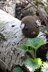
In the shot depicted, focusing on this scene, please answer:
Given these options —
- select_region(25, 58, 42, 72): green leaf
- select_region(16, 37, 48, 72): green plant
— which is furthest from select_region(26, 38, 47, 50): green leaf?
select_region(25, 58, 42, 72): green leaf

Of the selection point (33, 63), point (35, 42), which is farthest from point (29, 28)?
point (33, 63)

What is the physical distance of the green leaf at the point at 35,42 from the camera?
1.95 meters

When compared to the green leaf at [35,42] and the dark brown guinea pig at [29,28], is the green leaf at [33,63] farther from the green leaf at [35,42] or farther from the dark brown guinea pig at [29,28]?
the dark brown guinea pig at [29,28]

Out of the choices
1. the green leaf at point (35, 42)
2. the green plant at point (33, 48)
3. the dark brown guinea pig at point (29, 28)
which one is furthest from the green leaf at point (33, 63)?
the dark brown guinea pig at point (29, 28)

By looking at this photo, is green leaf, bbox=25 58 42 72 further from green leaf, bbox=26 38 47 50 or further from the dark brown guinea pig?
the dark brown guinea pig

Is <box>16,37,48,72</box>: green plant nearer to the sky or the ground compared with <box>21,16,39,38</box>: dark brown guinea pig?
nearer to the ground

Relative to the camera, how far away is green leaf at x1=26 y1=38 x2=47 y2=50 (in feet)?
6.39

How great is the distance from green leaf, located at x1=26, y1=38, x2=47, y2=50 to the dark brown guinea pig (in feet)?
0.42

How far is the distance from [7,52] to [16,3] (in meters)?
1.85

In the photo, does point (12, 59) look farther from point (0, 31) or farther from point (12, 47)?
point (0, 31)

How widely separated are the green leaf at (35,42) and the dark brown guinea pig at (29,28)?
13cm

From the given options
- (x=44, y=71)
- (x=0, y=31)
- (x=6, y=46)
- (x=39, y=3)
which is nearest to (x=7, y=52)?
(x=6, y=46)

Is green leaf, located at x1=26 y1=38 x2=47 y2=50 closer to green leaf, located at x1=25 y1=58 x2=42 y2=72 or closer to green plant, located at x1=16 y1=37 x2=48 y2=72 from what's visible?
green plant, located at x1=16 y1=37 x2=48 y2=72

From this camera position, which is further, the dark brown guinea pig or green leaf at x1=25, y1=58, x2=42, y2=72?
the dark brown guinea pig
